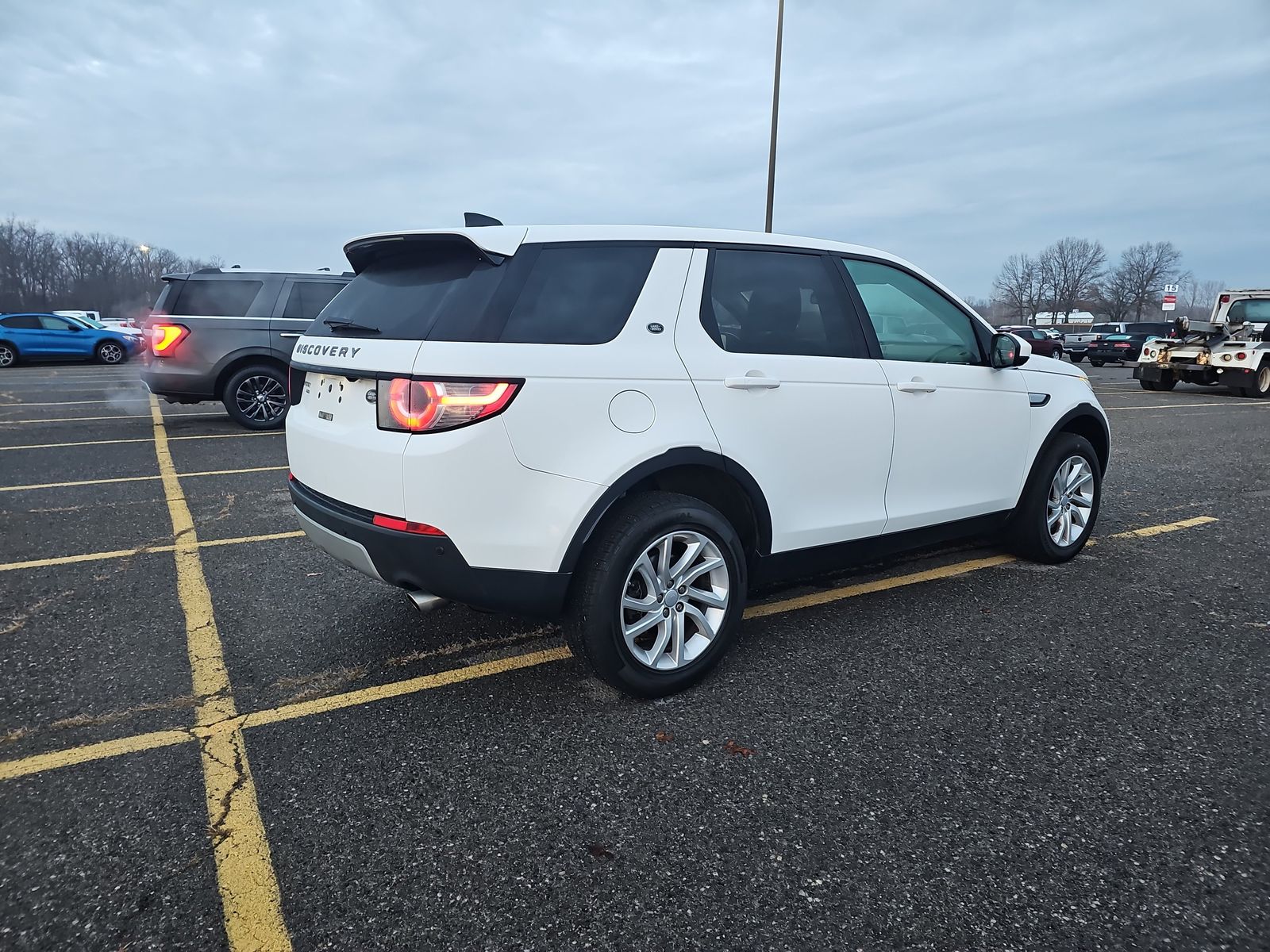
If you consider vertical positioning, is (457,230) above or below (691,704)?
above

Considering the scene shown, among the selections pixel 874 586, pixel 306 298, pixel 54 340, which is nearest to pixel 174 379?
pixel 306 298

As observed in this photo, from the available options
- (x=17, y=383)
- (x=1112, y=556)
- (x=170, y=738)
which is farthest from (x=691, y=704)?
(x=17, y=383)

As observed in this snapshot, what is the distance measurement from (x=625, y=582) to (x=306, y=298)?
28.6 feet

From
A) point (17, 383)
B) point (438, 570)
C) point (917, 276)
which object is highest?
point (917, 276)

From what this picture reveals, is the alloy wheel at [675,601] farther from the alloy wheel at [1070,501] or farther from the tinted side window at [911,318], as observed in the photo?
the alloy wheel at [1070,501]

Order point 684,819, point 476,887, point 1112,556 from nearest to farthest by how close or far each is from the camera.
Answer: point 476,887
point 684,819
point 1112,556

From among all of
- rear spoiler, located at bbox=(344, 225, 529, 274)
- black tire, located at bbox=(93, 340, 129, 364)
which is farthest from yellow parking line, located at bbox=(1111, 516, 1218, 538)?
black tire, located at bbox=(93, 340, 129, 364)

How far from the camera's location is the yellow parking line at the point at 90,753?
258 centimetres

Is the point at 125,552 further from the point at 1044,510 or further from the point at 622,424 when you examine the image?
the point at 1044,510

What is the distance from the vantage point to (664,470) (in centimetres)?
300

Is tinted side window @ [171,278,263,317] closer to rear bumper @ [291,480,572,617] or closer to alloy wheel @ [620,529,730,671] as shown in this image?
rear bumper @ [291,480,572,617]

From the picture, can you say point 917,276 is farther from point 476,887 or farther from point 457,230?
point 476,887

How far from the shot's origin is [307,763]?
8.62ft

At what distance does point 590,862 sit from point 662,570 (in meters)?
1.10
